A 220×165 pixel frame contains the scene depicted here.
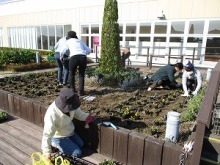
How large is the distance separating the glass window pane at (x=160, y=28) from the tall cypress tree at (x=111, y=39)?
6983 mm

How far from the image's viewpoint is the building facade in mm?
11398

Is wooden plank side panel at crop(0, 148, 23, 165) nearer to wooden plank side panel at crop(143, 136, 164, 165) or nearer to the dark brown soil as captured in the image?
the dark brown soil

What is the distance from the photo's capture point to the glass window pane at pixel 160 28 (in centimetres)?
1270

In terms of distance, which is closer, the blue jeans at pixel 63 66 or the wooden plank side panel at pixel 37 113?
the wooden plank side panel at pixel 37 113

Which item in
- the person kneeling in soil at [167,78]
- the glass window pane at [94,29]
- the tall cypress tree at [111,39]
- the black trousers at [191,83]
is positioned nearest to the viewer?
the black trousers at [191,83]

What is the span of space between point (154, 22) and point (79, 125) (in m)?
10.9

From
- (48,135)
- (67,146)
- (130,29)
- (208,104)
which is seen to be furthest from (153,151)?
(130,29)

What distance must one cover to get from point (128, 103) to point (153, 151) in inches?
76.2

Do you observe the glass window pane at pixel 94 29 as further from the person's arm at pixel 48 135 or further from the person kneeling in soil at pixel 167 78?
the person's arm at pixel 48 135

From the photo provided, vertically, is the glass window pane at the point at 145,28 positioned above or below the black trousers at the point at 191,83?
above

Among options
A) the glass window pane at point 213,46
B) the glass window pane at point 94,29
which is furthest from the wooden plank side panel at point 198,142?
the glass window pane at point 94,29

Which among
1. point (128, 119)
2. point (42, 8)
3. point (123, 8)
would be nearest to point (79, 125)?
point (128, 119)

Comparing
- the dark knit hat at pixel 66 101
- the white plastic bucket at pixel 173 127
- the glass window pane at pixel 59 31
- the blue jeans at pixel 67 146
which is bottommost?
the blue jeans at pixel 67 146

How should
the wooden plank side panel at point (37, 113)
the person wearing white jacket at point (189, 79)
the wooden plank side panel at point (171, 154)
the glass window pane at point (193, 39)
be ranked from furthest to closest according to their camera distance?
the glass window pane at point (193, 39)
the person wearing white jacket at point (189, 79)
the wooden plank side panel at point (37, 113)
the wooden plank side panel at point (171, 154)
